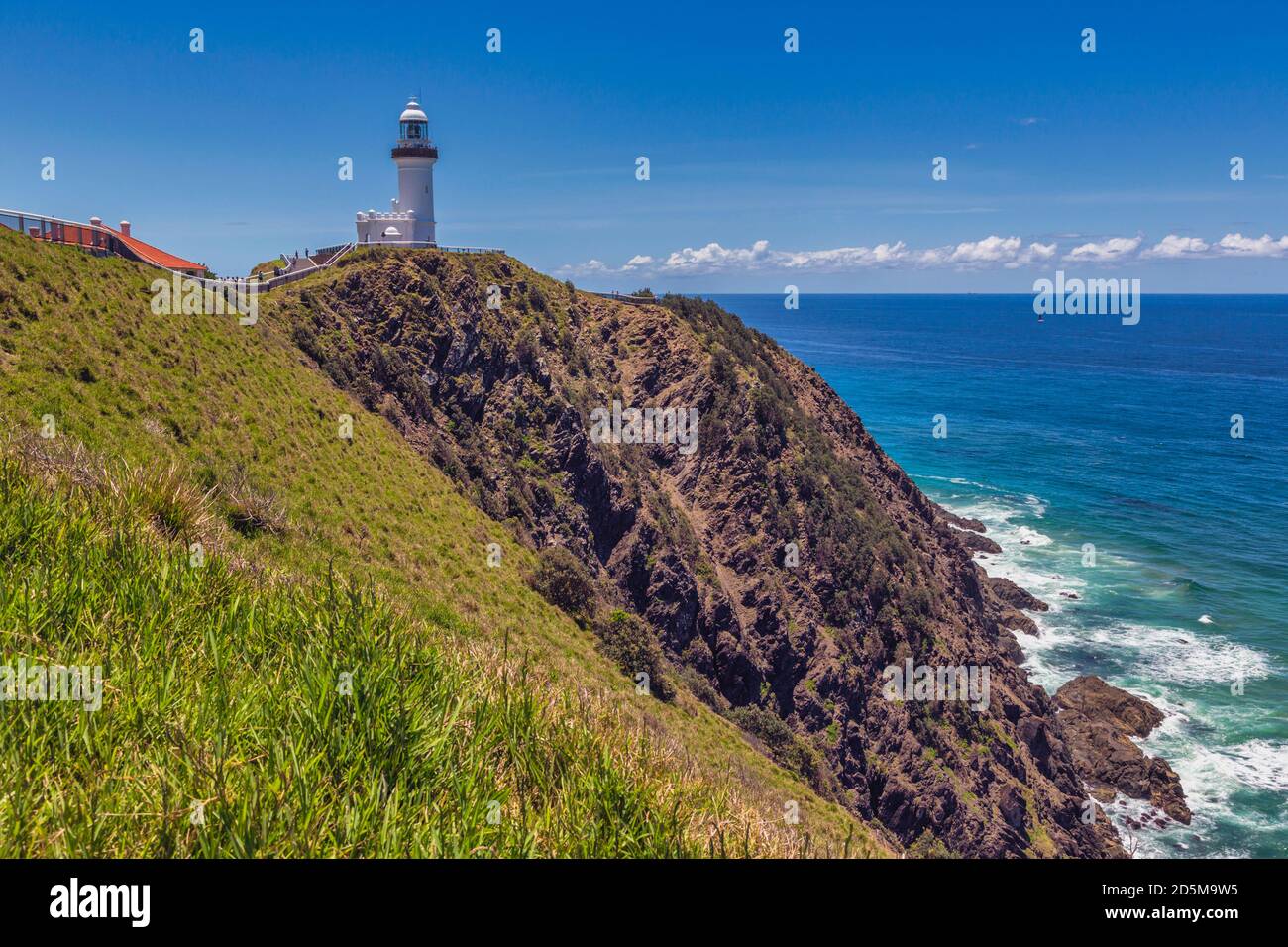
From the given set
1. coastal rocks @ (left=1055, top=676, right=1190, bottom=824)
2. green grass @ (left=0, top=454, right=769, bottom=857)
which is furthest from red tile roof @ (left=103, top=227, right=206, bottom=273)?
coastal rocks @ (left=1055, top=676, right=1190, bottom=824)

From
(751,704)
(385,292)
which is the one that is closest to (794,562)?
(751,704)

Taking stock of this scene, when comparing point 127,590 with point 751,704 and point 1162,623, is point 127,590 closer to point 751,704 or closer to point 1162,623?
point 751,704

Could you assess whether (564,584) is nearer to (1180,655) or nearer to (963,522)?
(1180,655)

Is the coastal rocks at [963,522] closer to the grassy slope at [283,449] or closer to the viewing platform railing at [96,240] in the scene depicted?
the grassy slope at [283,449]

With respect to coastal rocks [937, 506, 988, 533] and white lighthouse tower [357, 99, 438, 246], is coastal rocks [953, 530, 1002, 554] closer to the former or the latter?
coastal rocks [937, 506, 988, 533]

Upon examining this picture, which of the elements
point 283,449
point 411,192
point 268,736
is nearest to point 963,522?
point 411,192

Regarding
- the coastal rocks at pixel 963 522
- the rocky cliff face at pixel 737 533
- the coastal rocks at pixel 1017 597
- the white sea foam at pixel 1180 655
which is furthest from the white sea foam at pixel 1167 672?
the rocky cliff face at pixel 737 533
